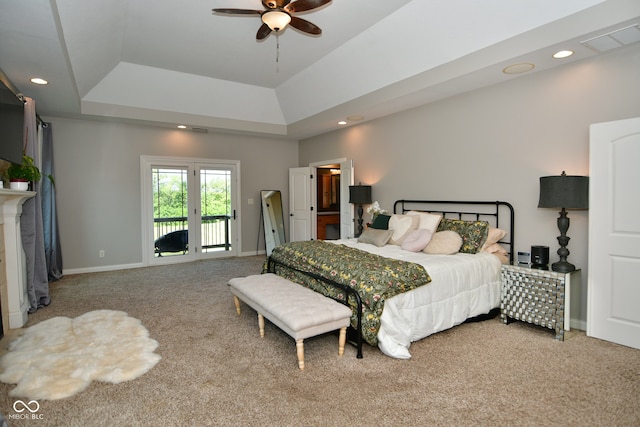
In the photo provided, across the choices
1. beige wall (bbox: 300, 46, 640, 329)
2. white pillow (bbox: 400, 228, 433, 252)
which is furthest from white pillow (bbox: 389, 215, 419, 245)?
beige wall (bbox: 300, 46, 640, 329)

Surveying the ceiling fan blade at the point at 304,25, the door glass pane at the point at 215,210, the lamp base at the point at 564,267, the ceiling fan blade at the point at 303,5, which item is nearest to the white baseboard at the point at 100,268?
the door glass pane at the point at 215,210

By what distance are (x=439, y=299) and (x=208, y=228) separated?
519 centimetres

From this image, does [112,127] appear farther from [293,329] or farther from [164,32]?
[293,329]

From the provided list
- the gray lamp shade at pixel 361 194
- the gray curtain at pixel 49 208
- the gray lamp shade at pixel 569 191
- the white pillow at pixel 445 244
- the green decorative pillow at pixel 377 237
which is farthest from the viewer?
the gray lamp shade at pixel 361 194

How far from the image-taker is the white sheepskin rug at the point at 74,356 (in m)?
2.43

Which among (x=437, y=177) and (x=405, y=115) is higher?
(x=405, y=115)

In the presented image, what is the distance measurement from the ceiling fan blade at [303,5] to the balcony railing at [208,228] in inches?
190

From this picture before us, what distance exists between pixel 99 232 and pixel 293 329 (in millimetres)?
5059

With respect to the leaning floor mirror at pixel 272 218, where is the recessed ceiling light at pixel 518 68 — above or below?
above

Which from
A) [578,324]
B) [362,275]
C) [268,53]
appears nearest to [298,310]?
[362,275]

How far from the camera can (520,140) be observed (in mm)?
3861

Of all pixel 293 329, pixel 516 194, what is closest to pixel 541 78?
pixel 516 194

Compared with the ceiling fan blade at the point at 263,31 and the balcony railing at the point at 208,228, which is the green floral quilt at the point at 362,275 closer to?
the ceiling fan blade at the point at 263,31

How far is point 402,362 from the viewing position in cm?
272
